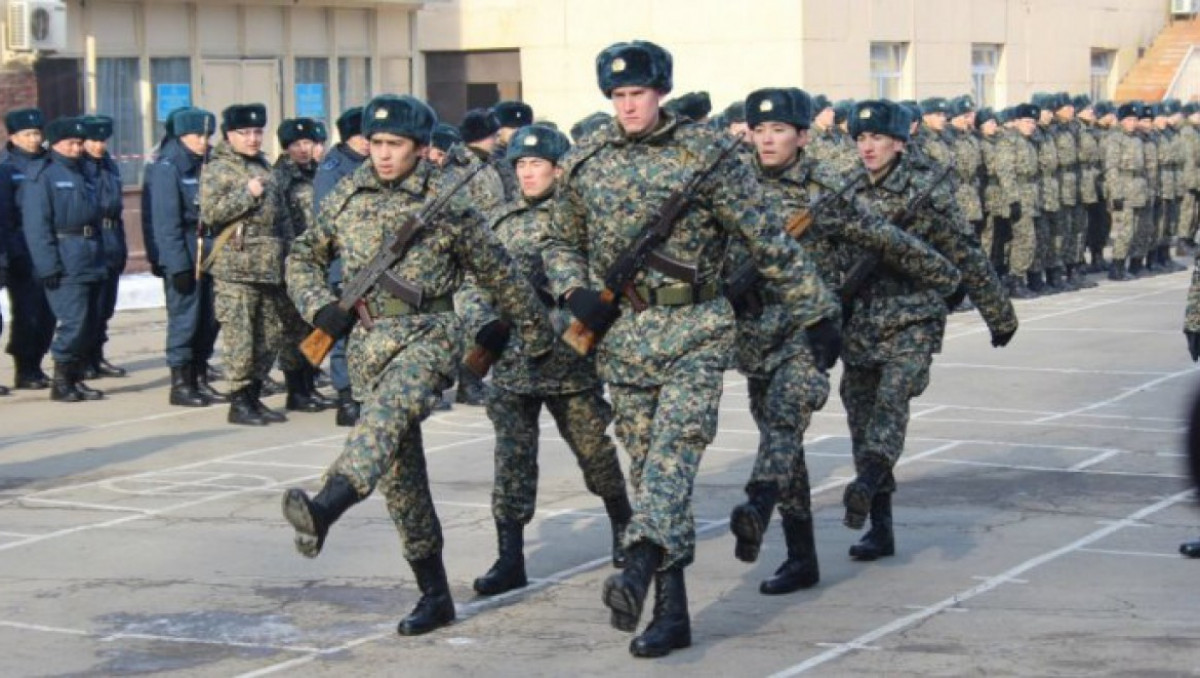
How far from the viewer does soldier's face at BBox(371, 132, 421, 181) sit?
8672 millimetres

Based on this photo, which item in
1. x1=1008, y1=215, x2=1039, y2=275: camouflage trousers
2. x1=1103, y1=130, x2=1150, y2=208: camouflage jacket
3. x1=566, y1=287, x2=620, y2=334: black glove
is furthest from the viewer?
x1=1103, y1=130, x2=1150, y2=208: camouflage jacket

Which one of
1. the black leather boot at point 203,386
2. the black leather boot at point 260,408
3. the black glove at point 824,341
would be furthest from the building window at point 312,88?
the black glove at point 824,341

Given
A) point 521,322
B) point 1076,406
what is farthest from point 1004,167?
point 521,322

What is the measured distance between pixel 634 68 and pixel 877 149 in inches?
84.6

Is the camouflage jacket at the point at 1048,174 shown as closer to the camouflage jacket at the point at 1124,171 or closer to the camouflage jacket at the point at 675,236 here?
the camouflage jacket at the point at 1124,171

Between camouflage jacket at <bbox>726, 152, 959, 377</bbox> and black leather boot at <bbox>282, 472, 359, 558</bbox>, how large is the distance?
6.39 ft

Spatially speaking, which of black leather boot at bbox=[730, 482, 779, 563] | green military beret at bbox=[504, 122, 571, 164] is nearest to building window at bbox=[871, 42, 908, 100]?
green military beret at bbox=[504, 122, 571, 164]

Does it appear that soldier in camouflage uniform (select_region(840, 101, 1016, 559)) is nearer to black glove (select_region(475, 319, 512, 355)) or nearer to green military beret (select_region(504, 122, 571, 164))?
green military beret (select_region(504, 122, 571, 164))

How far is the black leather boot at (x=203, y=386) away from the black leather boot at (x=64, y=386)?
84 centimetres

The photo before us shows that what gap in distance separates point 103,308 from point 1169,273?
48.1 feet

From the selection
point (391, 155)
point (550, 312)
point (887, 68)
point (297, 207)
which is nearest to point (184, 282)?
point (297, 207)

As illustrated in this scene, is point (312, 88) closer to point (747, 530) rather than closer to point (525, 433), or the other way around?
point (525, 433)

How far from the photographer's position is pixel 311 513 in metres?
7.83

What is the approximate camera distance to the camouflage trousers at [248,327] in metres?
14.8
